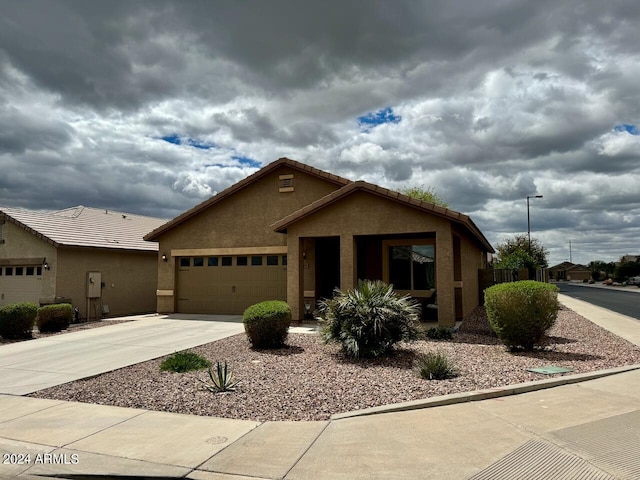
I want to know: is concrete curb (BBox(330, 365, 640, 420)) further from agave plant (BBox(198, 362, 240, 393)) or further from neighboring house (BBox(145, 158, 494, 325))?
neighboring house (BBox(145, 158, 494, 325))

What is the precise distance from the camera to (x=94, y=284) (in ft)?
65.2

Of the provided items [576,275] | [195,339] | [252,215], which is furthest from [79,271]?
[576,275]

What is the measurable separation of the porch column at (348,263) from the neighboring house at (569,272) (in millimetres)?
96490

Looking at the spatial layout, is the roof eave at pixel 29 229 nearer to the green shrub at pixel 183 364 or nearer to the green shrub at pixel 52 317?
the green shrub at pixel 52 317

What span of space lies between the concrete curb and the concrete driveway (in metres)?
5.61

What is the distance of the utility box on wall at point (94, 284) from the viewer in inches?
774

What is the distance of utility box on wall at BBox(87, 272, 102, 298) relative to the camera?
64.5 feet

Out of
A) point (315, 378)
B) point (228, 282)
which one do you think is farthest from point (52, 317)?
point (315, 378)

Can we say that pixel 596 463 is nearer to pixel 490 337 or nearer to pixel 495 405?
pixel 495 405

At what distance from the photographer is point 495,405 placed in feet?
21.8

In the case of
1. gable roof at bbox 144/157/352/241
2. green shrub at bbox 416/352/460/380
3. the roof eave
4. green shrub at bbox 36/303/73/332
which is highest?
gable roof at bbox 144/157/352/241

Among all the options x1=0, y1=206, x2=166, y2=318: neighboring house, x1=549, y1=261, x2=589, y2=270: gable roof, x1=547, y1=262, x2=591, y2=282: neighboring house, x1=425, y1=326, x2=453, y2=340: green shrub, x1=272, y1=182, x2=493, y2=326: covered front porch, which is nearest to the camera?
x1=425, y1=326, x2=453, y2=340: green shrub

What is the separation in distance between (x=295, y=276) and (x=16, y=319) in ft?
26.6

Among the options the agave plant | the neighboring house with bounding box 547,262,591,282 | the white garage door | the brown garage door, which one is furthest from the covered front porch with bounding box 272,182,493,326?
the neighboring house with bounding box 547,262,591,282
